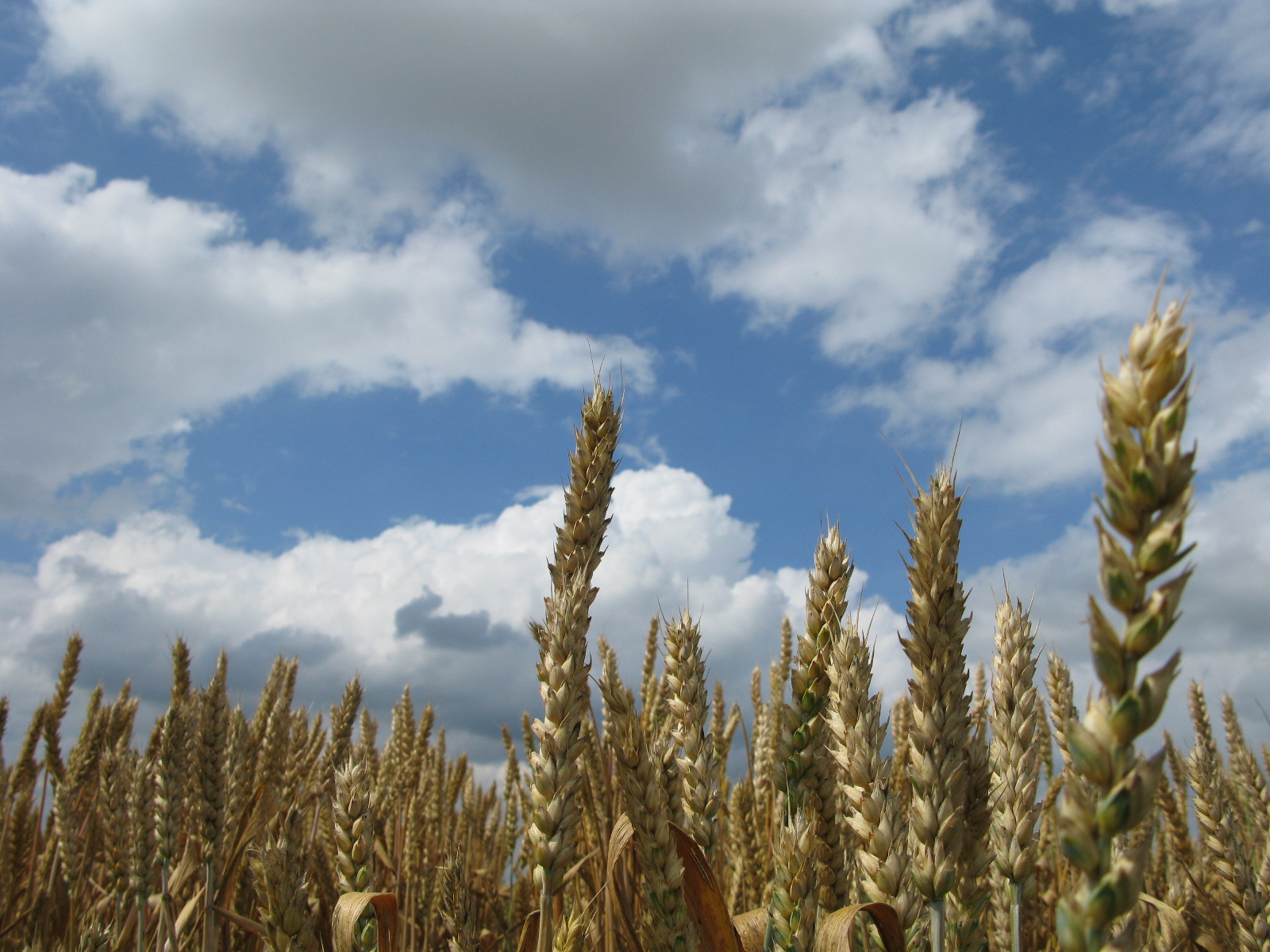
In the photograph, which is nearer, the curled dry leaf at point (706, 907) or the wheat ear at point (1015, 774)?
the curled dry leaf at point (706, 907)

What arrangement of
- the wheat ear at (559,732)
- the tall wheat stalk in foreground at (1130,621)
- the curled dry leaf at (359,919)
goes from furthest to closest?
1. the curled dry leaf at (359,919)
2. the wheat ear at (559,732)
3. the tall wheat stalk in foreground at (1130,621)

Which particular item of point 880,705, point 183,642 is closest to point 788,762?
point 880,705

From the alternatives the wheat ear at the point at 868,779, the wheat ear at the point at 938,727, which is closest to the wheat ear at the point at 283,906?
the wheat ear at the point at 868,779

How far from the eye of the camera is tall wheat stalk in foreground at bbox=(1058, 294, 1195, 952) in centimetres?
91

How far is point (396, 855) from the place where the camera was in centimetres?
410

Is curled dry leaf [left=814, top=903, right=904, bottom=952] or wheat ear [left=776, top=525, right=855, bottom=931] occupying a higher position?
wheat ear [left=776, top=525, right=855, bottom=931]

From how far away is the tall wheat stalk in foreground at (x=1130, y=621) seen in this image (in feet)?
2.99

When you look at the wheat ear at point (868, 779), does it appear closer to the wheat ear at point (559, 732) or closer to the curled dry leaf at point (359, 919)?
the wheat ear at point (559, 732)

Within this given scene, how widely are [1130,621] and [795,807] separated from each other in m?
1.47

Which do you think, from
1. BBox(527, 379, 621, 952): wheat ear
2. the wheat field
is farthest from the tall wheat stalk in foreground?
BBox(527, 379, 621, 952): wheat ear

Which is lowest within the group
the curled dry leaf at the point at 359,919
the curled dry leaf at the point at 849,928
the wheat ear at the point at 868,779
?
the curled dry leaf at the point at 359,919

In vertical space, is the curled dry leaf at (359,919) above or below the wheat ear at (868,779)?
below

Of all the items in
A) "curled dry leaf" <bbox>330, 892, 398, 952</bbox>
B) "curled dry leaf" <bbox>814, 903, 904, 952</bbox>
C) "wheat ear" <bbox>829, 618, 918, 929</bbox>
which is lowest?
"curled dry leaf" <bbox>330, 892, 398, 952</bbox>

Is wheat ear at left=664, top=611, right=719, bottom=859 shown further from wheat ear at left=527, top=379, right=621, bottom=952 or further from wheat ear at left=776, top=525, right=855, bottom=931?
wheat ear at left=527, top=379, right=621, bottom=952
